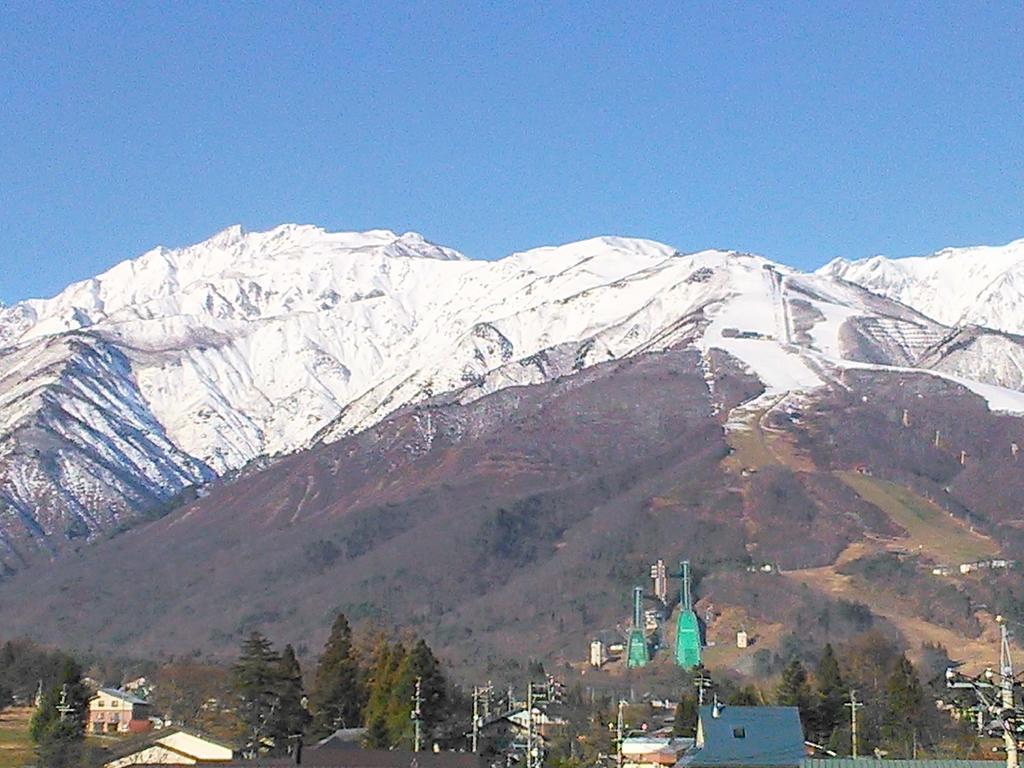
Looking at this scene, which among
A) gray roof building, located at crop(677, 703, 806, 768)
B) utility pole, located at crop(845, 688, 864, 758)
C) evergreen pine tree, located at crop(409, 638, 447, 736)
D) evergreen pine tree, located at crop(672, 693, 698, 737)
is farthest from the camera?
evergreen pine tree, located at crop(672, 693, 698, 737)

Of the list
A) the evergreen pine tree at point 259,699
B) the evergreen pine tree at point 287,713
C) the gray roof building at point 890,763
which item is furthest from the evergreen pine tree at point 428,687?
the gray roof building at point 890,763

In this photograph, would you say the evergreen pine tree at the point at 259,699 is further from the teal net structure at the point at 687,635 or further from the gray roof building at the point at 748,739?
the teal net structure at the point at 687,635

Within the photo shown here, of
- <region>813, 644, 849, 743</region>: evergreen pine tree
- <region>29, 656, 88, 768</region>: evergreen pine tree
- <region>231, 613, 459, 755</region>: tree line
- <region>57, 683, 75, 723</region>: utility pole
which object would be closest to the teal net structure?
<region>813, 644, 849, 743</region>: evergreen pine tree

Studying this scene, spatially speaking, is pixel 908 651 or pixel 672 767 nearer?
pixel 672 767

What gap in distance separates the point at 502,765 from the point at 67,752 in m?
18.2

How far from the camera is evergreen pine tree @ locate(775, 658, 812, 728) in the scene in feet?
298

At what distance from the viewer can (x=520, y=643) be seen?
602 feet

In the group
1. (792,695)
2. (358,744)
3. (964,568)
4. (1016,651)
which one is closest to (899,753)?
(792,695)

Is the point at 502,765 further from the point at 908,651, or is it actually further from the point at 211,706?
the point at 908,651

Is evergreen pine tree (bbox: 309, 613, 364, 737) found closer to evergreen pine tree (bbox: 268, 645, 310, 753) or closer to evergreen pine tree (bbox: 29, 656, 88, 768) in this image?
evergreen pine tree (bbox: 268, 645, 310, 753)

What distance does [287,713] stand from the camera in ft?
281

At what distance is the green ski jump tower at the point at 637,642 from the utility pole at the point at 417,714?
264 ft

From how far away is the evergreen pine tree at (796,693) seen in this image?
90.8 meters

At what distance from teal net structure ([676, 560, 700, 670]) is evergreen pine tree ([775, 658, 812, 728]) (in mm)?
59132
